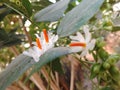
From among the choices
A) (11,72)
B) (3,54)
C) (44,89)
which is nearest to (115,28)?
(11,72)

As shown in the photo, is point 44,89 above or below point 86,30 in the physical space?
below

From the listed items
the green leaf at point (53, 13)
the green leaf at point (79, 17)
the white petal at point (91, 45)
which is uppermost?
the green leaf at point (53, 13)

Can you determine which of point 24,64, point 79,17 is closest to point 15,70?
point 24,64

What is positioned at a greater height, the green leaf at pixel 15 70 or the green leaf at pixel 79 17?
the green leaf at pixel 79 17

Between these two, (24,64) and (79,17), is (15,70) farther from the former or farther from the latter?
(79,17)

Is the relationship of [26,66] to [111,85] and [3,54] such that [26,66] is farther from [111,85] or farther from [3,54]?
[3,54]
